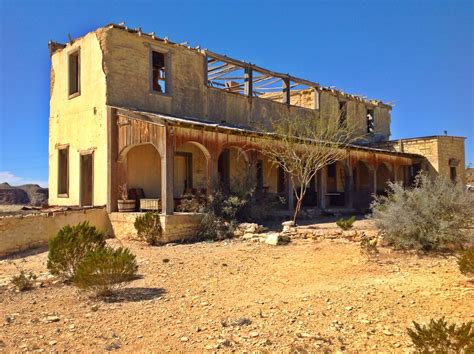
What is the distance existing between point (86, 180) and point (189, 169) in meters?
3.85

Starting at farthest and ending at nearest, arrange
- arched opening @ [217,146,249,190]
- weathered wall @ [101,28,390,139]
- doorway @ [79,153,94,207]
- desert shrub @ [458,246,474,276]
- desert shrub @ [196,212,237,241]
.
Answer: arched opening @ [217,146,249,190] < doorway @ [79,153,94,207] < weathered wall @ [101,28,390,139] < desert shrub @ [196,212,237,241] < desert shrub @ [458,246,474,276]

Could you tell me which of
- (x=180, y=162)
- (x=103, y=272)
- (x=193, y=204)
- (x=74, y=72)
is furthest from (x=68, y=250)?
(x=74, y=72)

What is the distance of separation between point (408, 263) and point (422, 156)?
16.8 meters

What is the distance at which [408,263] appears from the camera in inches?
338

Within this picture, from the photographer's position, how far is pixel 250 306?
20.2ft

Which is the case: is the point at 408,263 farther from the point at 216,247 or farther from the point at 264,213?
the point at 264,213

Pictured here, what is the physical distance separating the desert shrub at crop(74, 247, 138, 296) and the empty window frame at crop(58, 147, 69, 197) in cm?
1002

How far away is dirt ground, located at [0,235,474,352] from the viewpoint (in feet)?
16.4

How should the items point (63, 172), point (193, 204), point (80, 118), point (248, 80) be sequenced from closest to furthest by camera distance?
point (193, 204) < point (80, 118) < point (63, 172) < point (248, 80)

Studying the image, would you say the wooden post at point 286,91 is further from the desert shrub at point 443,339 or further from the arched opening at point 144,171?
the desert shrub at point 443,339

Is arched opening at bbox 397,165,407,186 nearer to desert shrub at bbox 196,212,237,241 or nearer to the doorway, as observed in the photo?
desert shrub at bbox 196,212,237,241

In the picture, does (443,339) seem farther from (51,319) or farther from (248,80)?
(248,80)

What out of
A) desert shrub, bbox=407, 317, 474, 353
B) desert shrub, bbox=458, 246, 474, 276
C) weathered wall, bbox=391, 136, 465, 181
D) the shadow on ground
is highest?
weathered wall, bbox=391, 136, 465, 181

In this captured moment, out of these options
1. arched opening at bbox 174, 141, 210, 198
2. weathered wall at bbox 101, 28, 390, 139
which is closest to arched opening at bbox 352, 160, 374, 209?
weathered wall at bbox 101, 28, 390, 139
